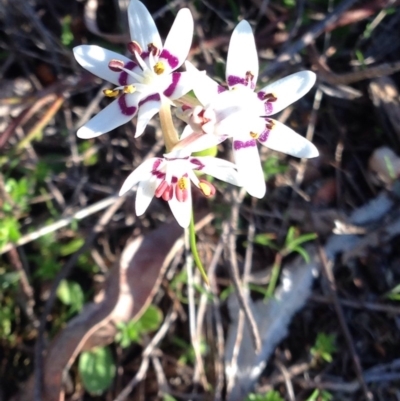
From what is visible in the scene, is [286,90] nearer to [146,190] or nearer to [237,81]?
[237,81]

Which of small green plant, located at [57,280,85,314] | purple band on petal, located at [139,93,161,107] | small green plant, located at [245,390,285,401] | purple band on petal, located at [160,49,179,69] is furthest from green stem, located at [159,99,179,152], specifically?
small green plant, located at [245,390,285,401]

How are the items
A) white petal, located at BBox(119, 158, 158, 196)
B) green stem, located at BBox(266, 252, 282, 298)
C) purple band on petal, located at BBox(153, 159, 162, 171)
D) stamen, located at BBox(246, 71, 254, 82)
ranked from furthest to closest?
green stem, located at BBox(266, 252, 282, 298) < stamen, located at BBox(246, 71, 254, 82) < purple band on petal, located at BBox(153, 159, 162, 171) < white petal, located at BBox(119, 158, 158, 196)

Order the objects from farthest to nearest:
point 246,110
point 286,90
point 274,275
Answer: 1. point 274,275
2. point 286,90
3. point 246,110

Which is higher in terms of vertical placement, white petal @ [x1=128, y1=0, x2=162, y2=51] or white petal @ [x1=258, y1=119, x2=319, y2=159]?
white petal @ [x1=128, y1=0, x2=162, y2=51]

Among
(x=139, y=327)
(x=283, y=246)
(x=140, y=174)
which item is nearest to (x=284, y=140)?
(x=140, y=174)

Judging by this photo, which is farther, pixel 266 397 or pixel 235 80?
pixel 266 397

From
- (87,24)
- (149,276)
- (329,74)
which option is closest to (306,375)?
(149,276)

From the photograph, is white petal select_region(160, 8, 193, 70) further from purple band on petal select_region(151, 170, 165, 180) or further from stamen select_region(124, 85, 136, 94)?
purple band on petal select_region(151, 170, 165, 180)
